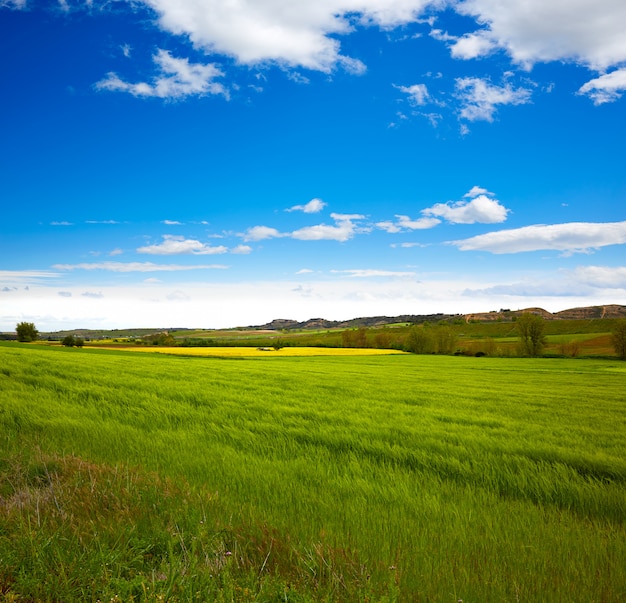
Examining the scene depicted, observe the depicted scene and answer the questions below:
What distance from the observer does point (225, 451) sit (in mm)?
6789

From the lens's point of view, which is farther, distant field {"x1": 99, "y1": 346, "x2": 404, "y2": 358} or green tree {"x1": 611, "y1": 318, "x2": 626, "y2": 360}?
green tree {"x1": 611, "y1": 318, "x2": 626, "y2": 360}

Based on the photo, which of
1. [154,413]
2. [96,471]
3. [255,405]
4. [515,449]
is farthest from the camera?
[255,405]

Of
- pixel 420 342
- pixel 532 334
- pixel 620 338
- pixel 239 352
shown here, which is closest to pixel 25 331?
pixel 239 352

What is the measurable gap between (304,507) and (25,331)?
4715 inches

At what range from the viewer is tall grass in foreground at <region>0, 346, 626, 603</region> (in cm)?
285

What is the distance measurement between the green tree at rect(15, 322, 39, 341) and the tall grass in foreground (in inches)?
4326

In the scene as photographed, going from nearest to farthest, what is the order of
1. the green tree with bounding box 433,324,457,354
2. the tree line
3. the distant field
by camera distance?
the distant field, the tree line, the green tree with bounding box 433,324,457,354

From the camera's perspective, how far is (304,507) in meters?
4.49

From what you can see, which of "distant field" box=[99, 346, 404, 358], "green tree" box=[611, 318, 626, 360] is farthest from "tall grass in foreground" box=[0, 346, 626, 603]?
"green tree" box=[611, 318, 626, 360]

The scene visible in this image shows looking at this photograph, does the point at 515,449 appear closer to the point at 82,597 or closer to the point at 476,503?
the point at 476,503

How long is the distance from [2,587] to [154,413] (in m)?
7.67

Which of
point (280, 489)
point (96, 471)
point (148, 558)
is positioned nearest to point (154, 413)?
point (96, 471)

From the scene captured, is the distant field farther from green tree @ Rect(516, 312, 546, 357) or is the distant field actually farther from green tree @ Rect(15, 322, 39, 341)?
green tree @ Rect(15, 322, 39, 341)

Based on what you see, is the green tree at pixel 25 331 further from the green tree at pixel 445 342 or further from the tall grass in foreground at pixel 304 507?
the tall grass in foreground at pixel 304 507
